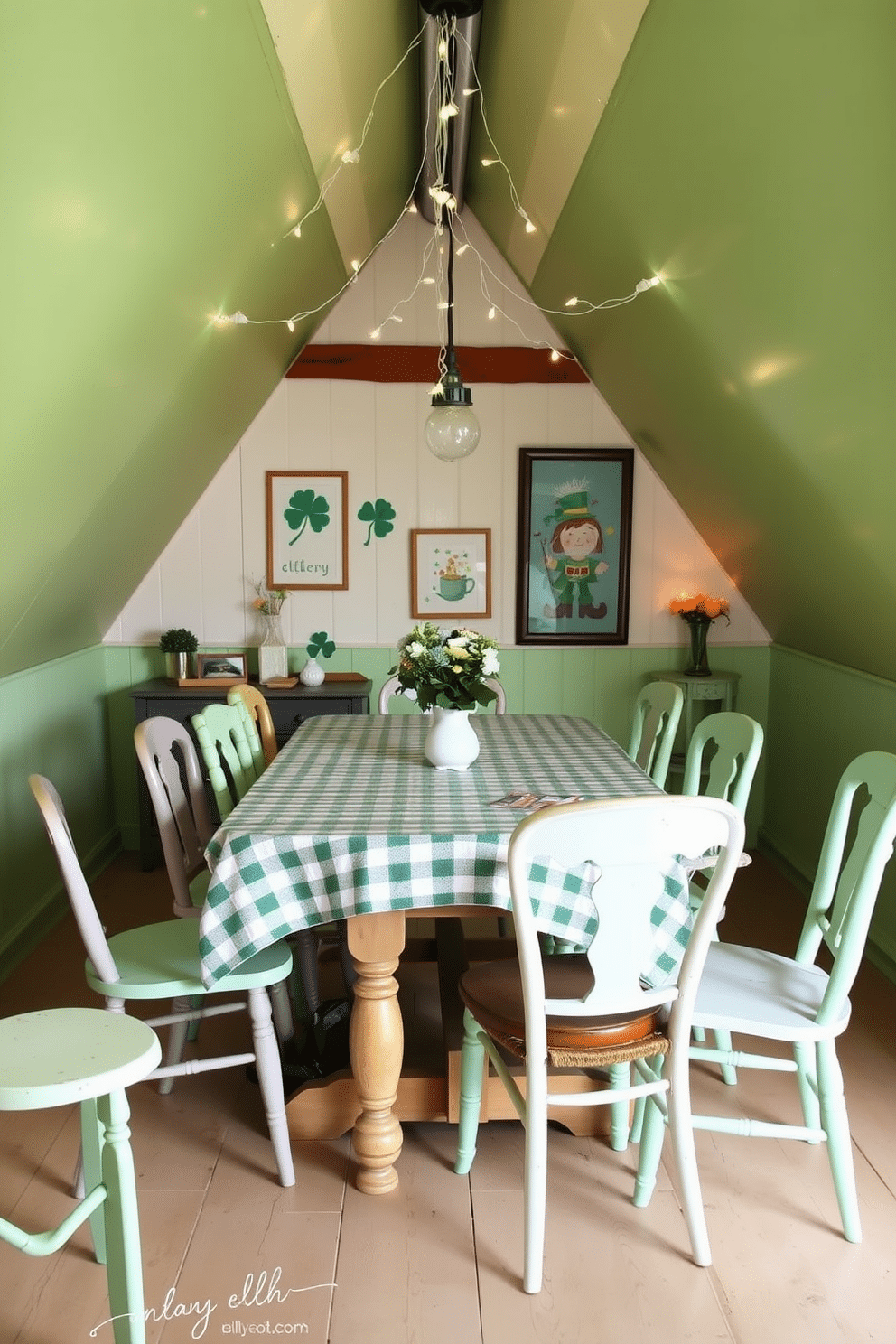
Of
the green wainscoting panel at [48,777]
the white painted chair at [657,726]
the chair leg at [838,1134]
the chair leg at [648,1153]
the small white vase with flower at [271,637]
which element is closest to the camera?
the chair leg at [838,1134]

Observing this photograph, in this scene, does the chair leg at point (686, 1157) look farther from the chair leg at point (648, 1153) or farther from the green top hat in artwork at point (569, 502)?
the green top hat in artwork at point (569, 502)

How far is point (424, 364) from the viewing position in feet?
15.7

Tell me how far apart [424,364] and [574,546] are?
1058 millimetres

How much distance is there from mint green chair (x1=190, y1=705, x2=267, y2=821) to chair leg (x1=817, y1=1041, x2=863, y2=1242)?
5.08 ft

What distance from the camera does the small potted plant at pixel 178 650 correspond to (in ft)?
15.0

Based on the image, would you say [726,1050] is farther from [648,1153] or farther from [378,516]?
[378,516]

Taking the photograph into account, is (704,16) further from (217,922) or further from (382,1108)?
(382,1108)

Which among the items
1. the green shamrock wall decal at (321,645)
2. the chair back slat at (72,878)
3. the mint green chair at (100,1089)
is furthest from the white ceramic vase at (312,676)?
the mint green chair at (100,1089)

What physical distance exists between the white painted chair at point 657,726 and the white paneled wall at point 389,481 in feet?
4.73

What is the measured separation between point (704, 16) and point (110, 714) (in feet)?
12.0

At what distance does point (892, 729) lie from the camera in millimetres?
3539

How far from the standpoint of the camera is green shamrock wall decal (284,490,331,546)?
4.80m

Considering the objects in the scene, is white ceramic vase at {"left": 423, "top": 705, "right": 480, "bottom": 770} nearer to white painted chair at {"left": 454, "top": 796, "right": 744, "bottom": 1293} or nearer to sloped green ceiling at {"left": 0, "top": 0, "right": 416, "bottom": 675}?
white painted chair at {"left": 454, "top": 796, "right": 744, "bottom": 1293}

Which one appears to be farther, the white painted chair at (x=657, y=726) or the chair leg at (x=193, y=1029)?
the white painted chair at (x=657, y=726)
